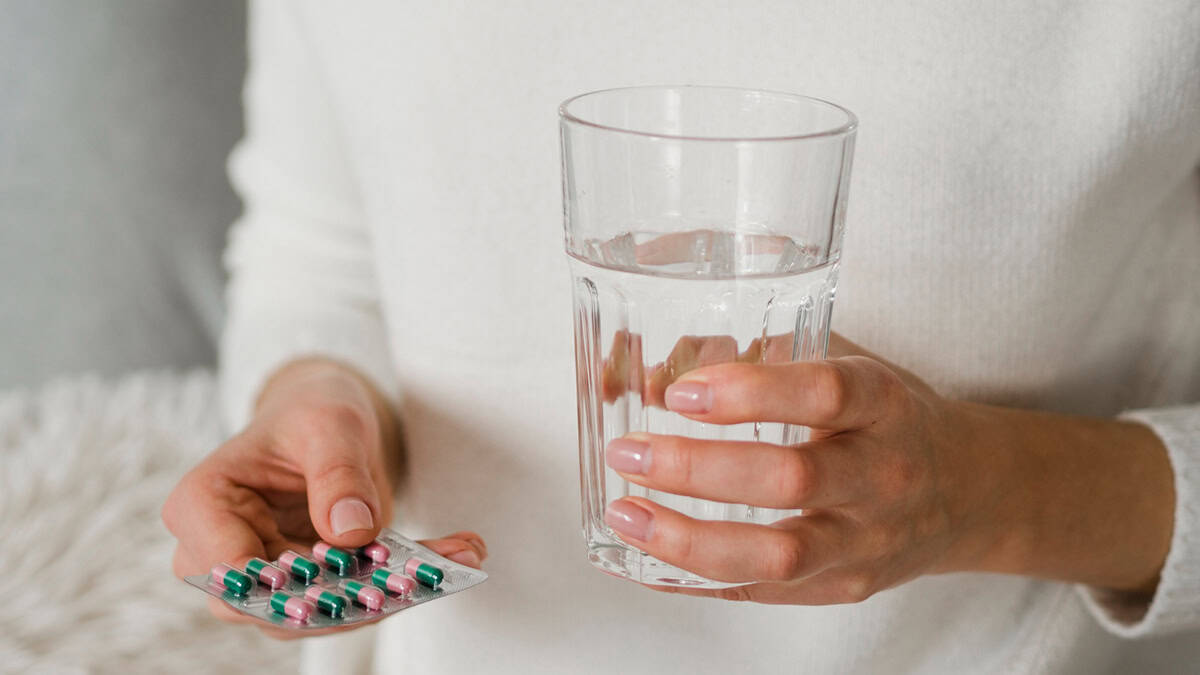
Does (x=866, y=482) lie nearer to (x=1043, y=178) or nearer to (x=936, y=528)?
(x=936, y=528)

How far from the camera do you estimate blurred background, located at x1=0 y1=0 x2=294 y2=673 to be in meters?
1.03

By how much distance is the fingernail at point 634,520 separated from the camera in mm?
388

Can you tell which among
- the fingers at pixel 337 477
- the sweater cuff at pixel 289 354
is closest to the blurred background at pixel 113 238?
the sweater cuff at pixel 289 354

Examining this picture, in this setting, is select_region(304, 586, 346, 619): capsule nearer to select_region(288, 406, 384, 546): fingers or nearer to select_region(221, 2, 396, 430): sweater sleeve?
select_region(288, 406, 384, 546): fingers

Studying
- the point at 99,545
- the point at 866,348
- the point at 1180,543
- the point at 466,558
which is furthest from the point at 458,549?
the point at 99,545

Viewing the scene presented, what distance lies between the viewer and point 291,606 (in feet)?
1.34

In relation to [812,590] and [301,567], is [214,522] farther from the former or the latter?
A: [812,590]

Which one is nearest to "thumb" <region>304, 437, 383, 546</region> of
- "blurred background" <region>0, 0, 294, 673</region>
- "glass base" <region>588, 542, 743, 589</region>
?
"glass base" <region>588, 542, 743, 589</region>

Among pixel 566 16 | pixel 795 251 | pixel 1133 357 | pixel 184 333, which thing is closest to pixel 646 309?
pixel 795 251

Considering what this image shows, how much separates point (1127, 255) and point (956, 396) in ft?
0.40

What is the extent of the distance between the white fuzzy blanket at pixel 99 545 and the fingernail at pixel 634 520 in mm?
562

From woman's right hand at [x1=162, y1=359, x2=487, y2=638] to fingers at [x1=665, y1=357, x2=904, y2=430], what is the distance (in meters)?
0.15

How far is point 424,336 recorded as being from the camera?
0.67 m

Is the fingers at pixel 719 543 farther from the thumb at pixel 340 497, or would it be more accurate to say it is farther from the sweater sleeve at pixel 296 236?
the sweater sleeve at pixel 296 236
